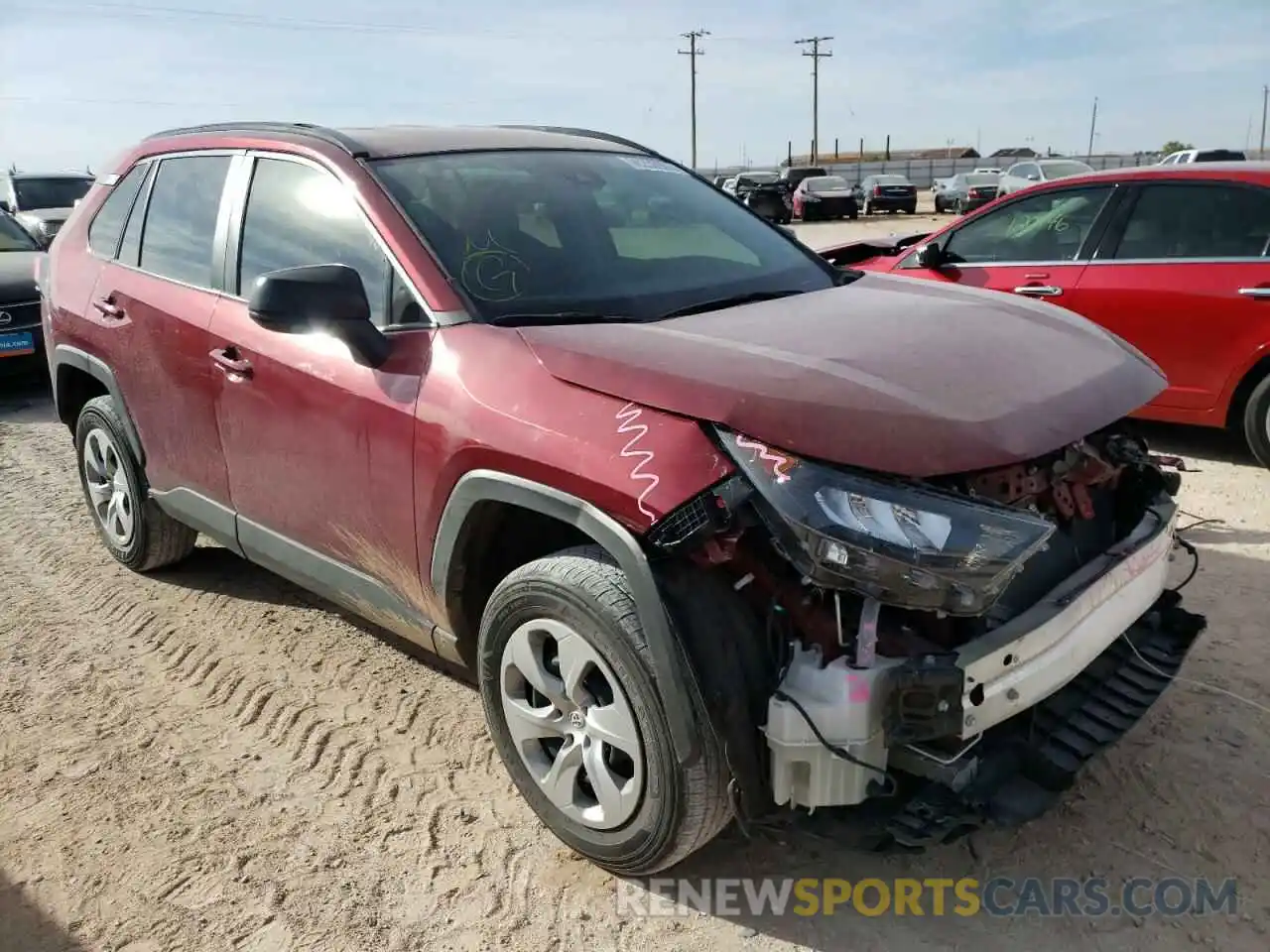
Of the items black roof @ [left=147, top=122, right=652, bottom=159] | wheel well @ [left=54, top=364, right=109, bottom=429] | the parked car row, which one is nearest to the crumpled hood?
black roof @ [left=147, top=122, right=652, bottom=159]

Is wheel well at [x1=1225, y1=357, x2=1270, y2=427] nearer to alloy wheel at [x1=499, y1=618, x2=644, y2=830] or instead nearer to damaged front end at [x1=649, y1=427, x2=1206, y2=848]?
damaged front end at [x1=649, y1=427, x2=1206, y2=848]

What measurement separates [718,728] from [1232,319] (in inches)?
177

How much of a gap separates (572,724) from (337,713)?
49.2 inches

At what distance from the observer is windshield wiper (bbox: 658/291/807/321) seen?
2921 millimetres

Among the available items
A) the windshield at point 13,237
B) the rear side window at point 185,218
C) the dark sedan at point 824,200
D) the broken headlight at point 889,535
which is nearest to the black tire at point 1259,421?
the broken headlight at point 889,535

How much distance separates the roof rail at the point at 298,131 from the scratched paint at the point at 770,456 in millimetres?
1716

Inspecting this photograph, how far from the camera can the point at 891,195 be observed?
1344 inches

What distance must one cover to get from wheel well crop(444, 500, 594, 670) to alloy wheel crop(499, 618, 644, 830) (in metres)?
0.24

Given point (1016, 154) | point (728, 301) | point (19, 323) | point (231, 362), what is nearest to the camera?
point (728, 301)

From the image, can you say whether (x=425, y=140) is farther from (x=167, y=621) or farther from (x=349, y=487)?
(x=167, y=621)

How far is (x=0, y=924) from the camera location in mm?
2551

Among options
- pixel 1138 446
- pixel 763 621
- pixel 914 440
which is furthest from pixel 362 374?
pixel 1138 446

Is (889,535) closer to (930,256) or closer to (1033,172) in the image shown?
(930,256)

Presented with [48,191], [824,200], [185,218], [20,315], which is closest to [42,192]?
[48,191]
